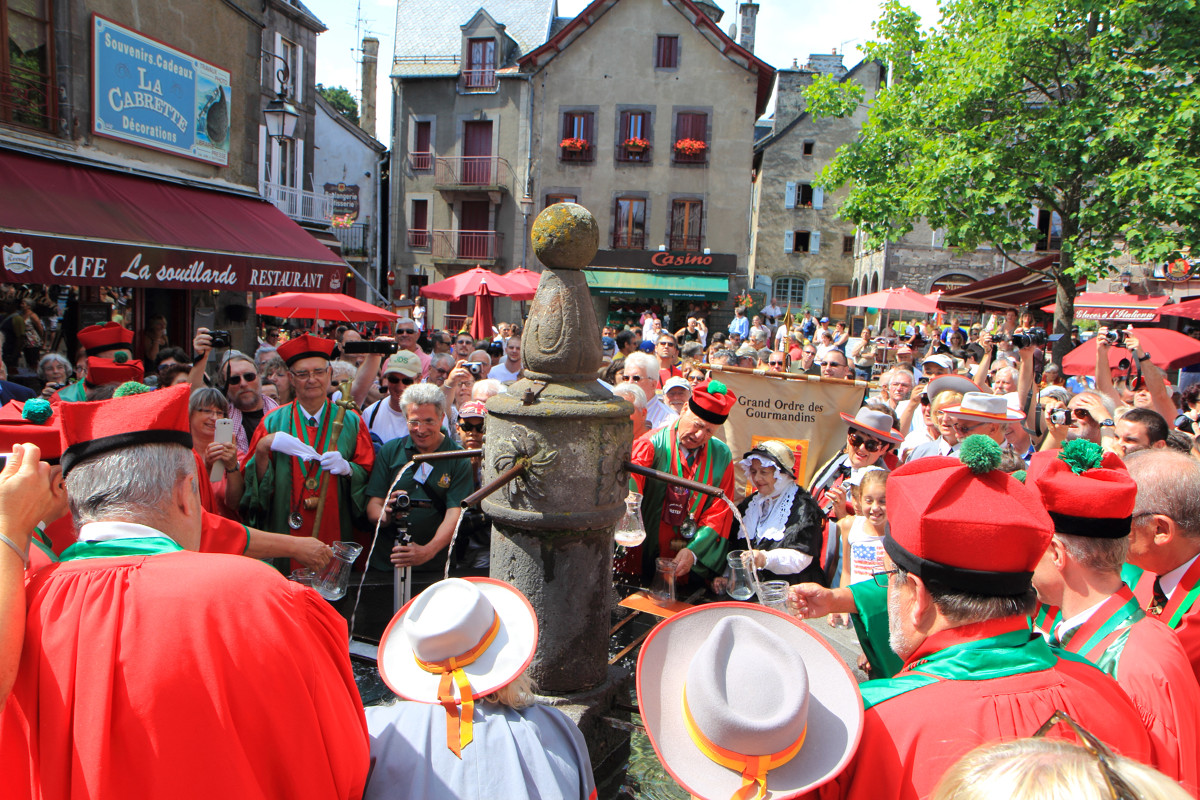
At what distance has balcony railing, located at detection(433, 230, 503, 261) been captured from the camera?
29.5 m

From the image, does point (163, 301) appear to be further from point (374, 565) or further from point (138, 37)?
point (374, 565)

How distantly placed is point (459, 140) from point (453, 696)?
29.7 meters

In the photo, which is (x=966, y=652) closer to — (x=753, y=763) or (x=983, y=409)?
(x=753, y=763)

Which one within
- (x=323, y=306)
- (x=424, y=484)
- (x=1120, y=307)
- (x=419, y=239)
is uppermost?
(x=419, y=239)

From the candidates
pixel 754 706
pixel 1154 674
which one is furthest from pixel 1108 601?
pixel 754 706

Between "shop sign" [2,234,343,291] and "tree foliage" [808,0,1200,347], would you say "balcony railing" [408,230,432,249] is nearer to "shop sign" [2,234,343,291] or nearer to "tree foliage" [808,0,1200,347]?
"tree foliage" [808,0,1200,347]

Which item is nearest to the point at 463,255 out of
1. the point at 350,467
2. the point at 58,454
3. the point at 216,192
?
the point at 216,192

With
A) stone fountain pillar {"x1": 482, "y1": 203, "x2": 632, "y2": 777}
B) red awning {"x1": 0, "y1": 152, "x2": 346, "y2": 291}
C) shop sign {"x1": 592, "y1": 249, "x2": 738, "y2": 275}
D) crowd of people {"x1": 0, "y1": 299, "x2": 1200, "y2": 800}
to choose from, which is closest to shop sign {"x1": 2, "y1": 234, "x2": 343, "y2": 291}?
red awning {"x1": 0, "y1": 152, "x2": 346, "y2": 291}

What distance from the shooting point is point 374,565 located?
4.71 meters

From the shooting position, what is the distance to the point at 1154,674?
1.99m

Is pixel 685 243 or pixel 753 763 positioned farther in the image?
pixel 685 243

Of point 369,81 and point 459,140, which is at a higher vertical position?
point 369,81

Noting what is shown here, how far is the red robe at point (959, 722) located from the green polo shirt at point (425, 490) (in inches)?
124

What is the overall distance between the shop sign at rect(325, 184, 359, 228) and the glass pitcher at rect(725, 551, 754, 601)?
80.4 feet
